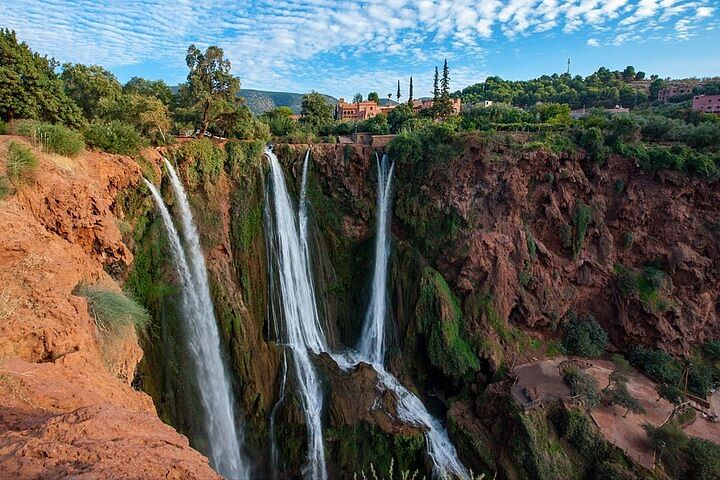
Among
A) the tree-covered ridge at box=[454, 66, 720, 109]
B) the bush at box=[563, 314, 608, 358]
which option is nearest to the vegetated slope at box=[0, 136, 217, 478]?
the bush at box=[563, 314, 608, 358]

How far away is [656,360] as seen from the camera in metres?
17.9

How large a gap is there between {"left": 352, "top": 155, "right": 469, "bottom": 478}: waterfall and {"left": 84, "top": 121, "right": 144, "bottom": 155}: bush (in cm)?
1112

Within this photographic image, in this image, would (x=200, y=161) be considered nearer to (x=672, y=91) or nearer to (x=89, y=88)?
(x=89, y=88)

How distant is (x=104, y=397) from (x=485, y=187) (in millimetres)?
17725

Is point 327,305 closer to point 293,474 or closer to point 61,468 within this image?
point 293,474

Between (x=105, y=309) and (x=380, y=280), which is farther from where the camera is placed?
(x=380, y=280)

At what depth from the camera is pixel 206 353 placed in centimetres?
1301

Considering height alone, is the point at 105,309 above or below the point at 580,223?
above

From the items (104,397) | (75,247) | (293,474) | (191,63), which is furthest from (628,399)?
(191,63)

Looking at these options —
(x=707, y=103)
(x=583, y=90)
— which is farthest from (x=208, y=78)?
(x=583, y=90)

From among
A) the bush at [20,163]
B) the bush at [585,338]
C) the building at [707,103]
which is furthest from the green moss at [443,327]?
the building at [707,103]

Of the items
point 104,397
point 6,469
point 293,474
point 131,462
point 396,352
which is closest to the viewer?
point 6,469

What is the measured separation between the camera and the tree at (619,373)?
1491cm

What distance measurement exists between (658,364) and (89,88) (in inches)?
1155
